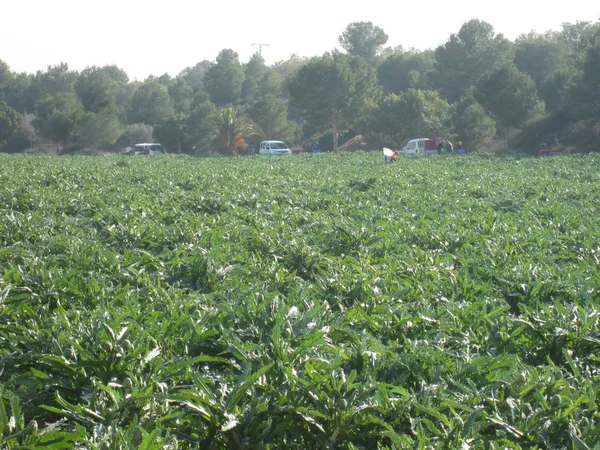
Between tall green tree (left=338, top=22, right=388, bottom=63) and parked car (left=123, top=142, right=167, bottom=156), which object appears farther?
tall green tree (left=338, top=22, right=388, bottom=63)

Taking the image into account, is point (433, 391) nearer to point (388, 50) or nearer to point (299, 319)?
point (299, 319)

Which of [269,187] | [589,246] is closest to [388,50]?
[269,187]

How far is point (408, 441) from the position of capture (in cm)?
297

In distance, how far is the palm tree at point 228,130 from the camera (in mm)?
55031

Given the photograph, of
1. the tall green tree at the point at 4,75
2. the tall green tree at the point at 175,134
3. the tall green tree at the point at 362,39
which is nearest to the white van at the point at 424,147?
the tall green tree at the point at 175,134

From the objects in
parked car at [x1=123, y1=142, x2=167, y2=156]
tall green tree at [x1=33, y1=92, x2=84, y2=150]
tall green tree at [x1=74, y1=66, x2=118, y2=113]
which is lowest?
parked car at [x1=123, y1=142, x2=167, y2=156]

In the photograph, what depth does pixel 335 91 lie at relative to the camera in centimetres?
6175

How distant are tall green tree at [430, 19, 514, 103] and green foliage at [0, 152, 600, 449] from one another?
202ft

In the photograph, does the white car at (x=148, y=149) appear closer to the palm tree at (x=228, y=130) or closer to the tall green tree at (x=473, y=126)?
the palm tree at (x=228, y=130)

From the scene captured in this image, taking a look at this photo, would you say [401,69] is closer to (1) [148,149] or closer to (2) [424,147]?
(1) [148,149]

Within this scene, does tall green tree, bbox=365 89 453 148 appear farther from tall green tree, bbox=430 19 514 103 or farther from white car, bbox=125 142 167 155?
white car, bbox=125 142 167 155

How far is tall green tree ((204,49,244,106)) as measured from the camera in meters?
81.3

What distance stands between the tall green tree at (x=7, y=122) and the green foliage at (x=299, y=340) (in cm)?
6490

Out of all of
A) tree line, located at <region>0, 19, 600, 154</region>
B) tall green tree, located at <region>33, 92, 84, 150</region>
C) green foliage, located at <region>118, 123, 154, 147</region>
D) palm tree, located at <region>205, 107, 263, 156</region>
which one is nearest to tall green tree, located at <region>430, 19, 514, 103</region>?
tree line, located at <region>0, 19, 600, 154</region>
